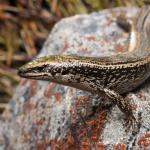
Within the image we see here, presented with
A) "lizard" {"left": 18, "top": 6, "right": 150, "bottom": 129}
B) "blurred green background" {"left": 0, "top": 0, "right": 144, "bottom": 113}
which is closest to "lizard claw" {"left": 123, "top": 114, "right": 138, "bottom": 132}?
"lizard" {"left": 18, "top": 6, "right": 150, "bottom": 129}

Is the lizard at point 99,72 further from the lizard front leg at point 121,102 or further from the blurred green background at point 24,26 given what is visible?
the blurred green background at point 24,26

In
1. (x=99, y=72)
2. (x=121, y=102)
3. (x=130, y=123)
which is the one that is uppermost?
(x=99, y=72)

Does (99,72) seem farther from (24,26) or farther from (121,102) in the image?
(24,26)

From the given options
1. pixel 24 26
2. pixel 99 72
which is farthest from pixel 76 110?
pixel 24 26

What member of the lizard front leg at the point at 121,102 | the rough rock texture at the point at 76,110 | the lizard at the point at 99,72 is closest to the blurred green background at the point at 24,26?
the rough rock texture at the point at 76,110

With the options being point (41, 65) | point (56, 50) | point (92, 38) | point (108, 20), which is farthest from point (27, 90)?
point (41, 65)

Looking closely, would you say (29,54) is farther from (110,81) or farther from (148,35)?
(110,81)

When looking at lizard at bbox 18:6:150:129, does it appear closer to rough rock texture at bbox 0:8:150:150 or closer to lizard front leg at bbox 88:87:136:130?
lizard front leg at bbox 88:87:136:130
